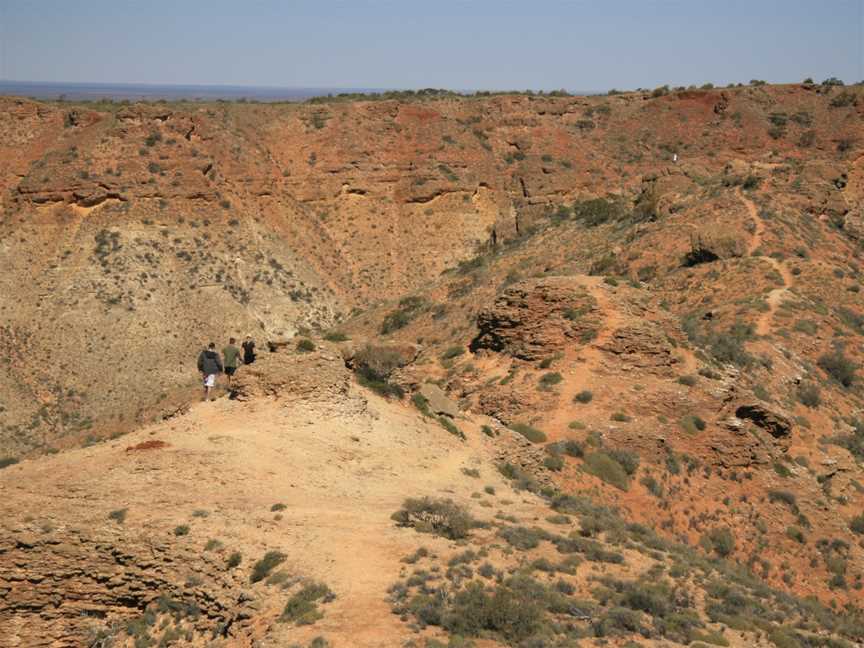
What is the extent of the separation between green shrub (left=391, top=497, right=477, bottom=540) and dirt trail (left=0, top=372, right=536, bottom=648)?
268mm

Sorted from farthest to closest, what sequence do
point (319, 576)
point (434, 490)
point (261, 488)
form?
point (434, 490) < point (261, 488) < point (319, 576)

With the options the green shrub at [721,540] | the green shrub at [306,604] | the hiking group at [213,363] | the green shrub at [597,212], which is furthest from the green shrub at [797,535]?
the green shrub at [597,212]

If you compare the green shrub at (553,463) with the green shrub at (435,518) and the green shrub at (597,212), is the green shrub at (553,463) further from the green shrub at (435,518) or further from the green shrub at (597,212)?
the green shrub at (597,212)

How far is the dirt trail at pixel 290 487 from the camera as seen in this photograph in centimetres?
1417

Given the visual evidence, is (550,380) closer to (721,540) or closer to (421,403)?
(421,403)

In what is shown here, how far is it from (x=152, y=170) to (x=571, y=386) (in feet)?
116

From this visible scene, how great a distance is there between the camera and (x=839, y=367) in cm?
3238

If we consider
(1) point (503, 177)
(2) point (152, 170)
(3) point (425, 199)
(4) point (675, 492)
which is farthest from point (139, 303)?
(4) point (675, 492)

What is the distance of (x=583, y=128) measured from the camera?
7244 centimetres

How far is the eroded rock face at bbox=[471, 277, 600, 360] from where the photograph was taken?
28.8m

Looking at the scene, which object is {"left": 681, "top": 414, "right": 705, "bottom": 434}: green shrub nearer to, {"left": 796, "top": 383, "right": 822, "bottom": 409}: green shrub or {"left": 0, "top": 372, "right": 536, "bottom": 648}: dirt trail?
{"left": 796, "top": 383, "right": 822, "bottom": 409}: green shrub

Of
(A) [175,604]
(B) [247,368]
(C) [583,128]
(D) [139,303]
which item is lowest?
(D) [139,303]

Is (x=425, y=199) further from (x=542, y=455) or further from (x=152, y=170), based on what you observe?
(x=542, y=455)

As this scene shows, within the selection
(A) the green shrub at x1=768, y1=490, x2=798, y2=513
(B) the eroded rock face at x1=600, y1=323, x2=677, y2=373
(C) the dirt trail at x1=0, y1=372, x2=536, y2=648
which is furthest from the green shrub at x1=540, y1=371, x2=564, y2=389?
(A) the green shrub at x1=768, y1=490, x2=798, y2=513
